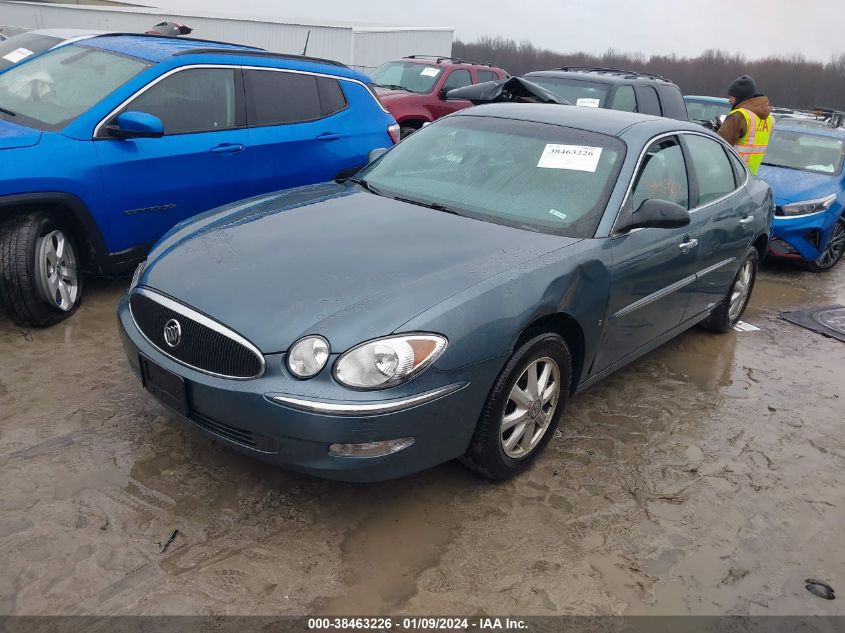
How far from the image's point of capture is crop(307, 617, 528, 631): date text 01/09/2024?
2.41 metres

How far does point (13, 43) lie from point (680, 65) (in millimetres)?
65838

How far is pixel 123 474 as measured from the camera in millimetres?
3059

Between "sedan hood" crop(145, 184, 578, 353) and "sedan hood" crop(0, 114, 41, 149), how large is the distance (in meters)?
1.37

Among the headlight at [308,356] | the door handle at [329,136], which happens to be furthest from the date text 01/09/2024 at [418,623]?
the door handle at [329,136]

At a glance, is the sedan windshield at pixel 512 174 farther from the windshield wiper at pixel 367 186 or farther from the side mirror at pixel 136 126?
the side mirror at pixel 136 126

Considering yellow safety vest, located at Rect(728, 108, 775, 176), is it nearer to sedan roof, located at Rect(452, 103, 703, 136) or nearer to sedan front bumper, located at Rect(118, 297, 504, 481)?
sedan roof, located at Rect(452, 103, 703, 136)

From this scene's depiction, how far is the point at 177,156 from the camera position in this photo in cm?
489

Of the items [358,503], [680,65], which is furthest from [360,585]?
[680,65]

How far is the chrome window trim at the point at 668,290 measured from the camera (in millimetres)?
3721

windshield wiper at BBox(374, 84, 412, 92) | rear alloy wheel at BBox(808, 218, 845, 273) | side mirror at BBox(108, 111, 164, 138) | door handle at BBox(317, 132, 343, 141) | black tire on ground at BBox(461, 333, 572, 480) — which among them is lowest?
rear alloy wheel at BBox(808, 218, 845, 273)

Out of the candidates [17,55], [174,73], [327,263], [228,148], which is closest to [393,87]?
[17,55]

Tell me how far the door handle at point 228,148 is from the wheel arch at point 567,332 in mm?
3036

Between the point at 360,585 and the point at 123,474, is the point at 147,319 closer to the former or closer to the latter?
the point at 123,474

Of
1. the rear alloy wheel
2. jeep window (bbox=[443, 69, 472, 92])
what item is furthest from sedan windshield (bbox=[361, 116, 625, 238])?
jeep window (bbox=[443, 69, 472, 92])
